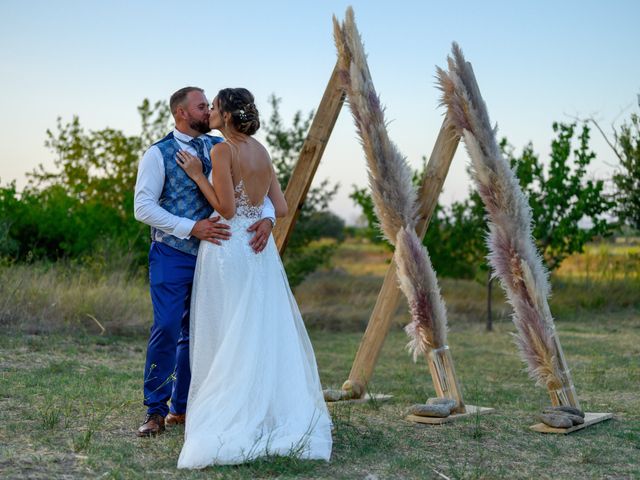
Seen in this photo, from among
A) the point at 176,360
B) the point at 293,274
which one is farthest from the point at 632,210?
the point at 176,360

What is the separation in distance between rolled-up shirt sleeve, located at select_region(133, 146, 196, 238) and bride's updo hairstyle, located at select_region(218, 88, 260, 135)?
536mm

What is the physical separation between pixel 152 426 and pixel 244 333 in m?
0.91

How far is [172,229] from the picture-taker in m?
4.86

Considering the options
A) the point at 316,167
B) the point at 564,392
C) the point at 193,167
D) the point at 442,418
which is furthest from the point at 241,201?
the point at 564,392

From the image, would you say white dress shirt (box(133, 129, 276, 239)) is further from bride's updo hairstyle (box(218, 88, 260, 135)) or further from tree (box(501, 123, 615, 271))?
tree (box(501, 123, 615, 271))

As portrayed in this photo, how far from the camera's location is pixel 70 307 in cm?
1009

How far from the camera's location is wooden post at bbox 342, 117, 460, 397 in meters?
5.86

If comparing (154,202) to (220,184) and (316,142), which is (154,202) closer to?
Result: (220,184)

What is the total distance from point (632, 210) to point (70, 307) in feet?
34.9

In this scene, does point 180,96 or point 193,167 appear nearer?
point 193,167

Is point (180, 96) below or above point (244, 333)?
above

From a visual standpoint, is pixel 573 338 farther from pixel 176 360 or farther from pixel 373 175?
pixel 176 360

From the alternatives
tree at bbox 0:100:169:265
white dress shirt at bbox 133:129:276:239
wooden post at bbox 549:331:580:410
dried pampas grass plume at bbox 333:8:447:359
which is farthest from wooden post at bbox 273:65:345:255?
tree at bbox 0:100:169:265

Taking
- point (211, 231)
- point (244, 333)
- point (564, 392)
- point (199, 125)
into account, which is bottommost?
point (564, 392)
